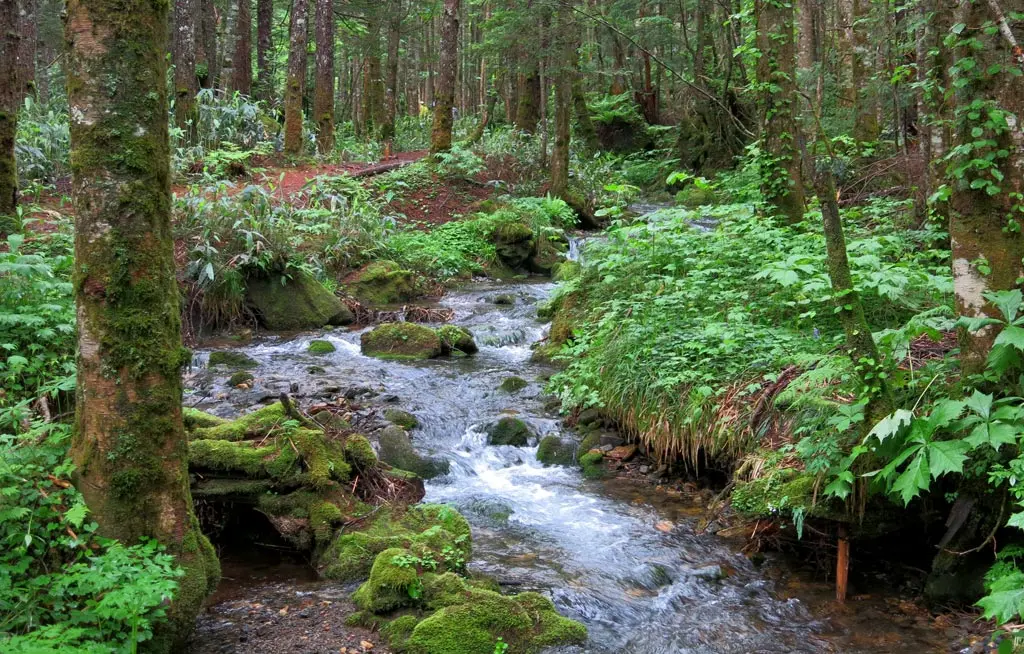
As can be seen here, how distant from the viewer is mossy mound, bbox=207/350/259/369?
9.95m

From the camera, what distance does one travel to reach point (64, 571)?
12.0 ft

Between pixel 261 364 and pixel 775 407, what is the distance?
6.96m

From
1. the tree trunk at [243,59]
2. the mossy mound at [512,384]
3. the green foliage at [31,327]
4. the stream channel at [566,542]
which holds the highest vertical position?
the tree trunk at [243,59]

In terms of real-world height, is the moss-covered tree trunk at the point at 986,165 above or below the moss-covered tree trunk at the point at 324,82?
below

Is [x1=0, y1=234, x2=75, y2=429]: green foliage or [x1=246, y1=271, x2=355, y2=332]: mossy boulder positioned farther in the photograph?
→ [x1=246, y1=271, x2=355, y2=332]: mossy boulder

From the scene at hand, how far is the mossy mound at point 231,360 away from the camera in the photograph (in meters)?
9.95

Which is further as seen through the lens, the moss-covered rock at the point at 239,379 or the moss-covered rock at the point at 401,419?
the moss-covered rock at the point at 239,379

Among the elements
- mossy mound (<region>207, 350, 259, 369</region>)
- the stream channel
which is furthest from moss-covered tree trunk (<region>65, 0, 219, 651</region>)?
mossy mound (<region>207, 350, 259, 369</region>)

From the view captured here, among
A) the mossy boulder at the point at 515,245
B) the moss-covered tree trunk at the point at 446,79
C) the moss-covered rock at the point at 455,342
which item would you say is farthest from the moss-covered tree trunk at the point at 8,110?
the moss-covered tree trunk at the point at 446,79

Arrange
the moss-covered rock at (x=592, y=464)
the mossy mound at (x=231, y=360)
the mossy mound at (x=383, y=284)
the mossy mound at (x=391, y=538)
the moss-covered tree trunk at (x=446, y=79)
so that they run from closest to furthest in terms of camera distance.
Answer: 1. the mossy mound at (x=391, y=538)
2. the moss-covered rock at (x=592, y=464)
3. the mossy mound at (x=231, y=360)
4. the mossy mound at (x=383, y=284)
5. the moss-covered tree trunk at (x=446, y=79)

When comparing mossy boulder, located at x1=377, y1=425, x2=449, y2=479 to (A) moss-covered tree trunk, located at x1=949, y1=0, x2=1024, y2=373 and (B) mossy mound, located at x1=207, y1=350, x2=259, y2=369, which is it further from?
(A) moss-covered tree trunk, located at x1=949, y1=0, x2=1024, y2=373

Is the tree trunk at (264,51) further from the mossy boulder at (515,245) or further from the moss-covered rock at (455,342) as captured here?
the moss-covered rock at (455,342)

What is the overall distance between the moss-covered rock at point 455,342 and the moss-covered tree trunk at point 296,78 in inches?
424

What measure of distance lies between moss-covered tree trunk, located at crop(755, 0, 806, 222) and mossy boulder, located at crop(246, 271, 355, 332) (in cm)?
713
